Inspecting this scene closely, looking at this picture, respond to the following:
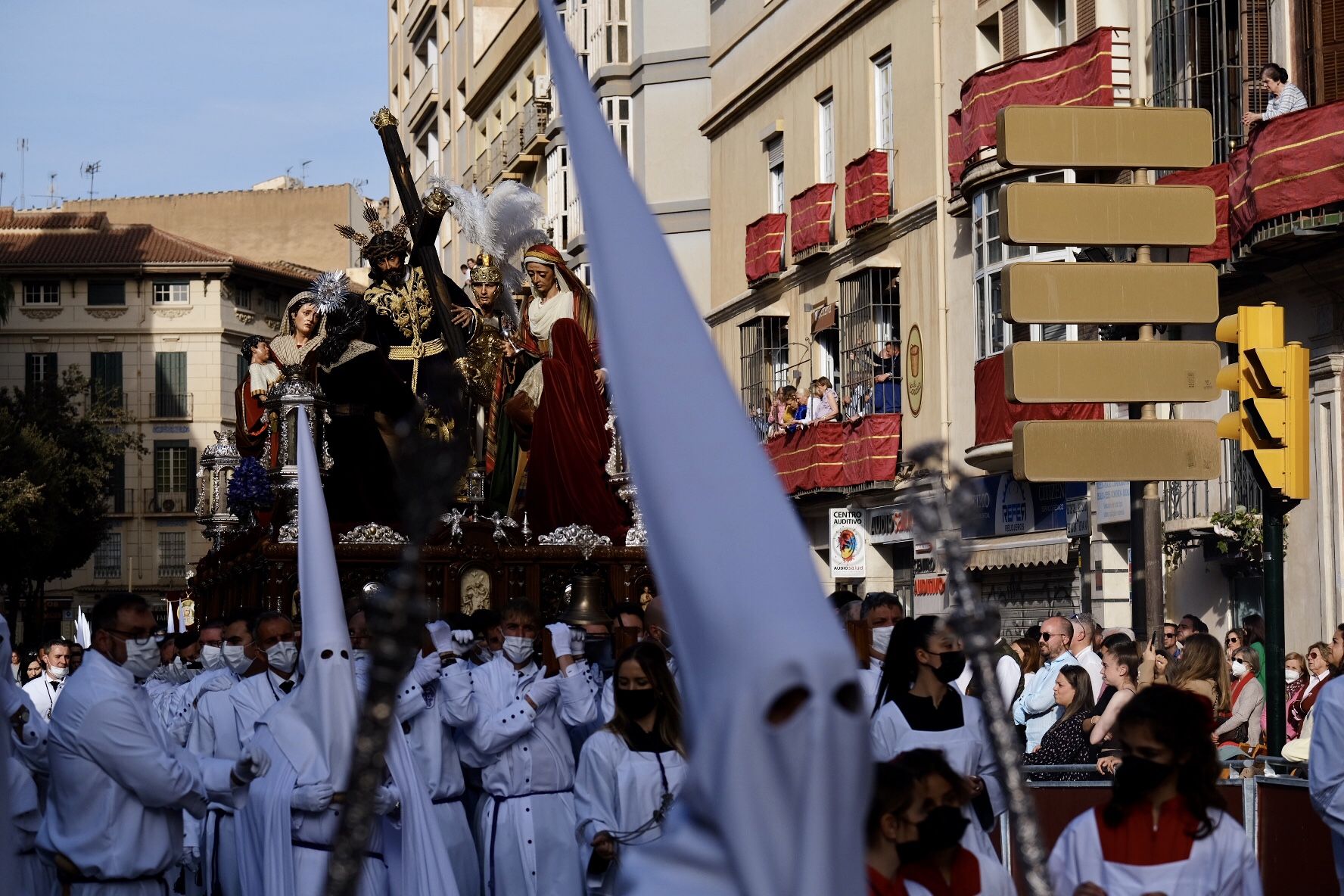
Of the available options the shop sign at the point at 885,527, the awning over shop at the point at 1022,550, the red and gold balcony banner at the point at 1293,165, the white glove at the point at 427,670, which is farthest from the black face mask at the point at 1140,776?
the shop sign at the point at 885,527

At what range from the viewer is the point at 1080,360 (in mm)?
9492

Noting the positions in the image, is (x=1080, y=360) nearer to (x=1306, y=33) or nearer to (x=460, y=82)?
(x=1306, y=33)

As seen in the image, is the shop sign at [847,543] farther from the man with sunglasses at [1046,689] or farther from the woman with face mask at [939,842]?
the woman with face mask at [939,842]

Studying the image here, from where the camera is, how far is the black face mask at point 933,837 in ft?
15.9

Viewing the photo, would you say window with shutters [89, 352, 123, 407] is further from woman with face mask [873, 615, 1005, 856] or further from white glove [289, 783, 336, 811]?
woman with face mask [873, 615, 1005, 856]

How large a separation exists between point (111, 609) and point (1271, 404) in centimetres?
513

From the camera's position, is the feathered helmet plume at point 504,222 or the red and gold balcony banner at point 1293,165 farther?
the feathered helmet plume at point 504,222

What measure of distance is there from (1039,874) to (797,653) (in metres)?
1.19

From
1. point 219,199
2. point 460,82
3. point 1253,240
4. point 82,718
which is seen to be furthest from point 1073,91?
point 219,199

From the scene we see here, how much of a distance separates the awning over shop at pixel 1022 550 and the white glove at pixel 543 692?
13867mm

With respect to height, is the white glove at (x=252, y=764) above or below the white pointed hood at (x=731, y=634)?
below

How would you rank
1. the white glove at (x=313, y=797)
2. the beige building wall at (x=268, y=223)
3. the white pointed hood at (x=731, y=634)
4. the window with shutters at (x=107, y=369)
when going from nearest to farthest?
1. the white pointed hood at (x=731, y=634)
2. the white glove at (x=313, y=797)
3. the window with shutters at (x=107, y=369)
4. the beige building wall at (x=268, y=223)

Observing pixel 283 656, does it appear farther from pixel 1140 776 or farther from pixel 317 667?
pixel 1140 776

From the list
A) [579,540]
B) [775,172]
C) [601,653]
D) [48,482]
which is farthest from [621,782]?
[48,482]
